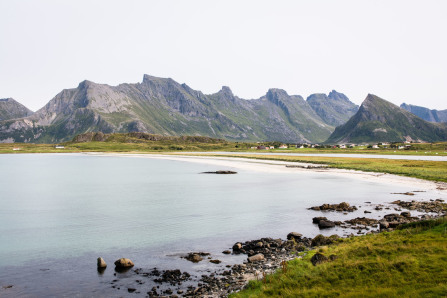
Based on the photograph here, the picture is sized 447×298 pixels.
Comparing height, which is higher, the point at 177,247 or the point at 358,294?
the point at 358,294

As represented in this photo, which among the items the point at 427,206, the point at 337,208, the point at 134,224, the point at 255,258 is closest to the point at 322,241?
the point at 255,258

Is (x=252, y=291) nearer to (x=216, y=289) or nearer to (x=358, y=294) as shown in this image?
(x=216, y=289)

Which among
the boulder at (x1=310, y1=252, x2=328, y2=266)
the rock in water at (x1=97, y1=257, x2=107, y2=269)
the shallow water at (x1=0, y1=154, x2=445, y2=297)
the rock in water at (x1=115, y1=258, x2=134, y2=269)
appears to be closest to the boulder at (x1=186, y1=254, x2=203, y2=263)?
the shallow water at (x1=0, y1=154, x2=445, y2=297)

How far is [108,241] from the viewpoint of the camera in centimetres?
3416

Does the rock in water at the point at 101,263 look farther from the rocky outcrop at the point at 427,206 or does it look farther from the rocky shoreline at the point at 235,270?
the rocky outcrop at the point at 427,206

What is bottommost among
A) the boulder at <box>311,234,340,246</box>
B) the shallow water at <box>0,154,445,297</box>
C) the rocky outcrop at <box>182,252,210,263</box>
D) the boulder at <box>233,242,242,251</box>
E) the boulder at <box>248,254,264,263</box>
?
the shallow water at <box>0,154,445,297</box>

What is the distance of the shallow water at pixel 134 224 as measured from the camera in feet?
82.5

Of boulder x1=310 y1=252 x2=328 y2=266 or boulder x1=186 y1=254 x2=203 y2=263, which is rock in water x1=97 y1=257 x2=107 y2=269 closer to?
boulder x1=186 y1=254 x2=203 y2=263

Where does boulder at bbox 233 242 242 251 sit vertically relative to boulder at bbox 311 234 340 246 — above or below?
below

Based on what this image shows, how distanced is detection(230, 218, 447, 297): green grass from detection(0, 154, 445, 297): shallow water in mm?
7325

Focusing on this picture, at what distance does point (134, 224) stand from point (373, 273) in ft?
103

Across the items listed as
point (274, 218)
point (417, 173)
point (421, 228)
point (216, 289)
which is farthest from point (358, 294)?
point (417, 173)

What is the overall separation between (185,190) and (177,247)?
42370 millimetres

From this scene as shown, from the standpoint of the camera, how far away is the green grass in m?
16.2
